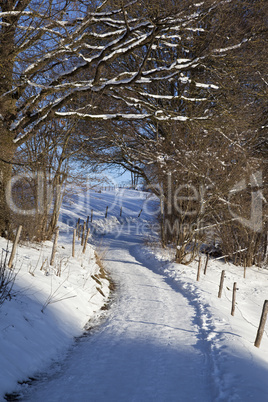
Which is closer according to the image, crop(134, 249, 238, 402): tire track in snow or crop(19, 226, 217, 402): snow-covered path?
crop(19, 226, 217, 402): snow-covered path

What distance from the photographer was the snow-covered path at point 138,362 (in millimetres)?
3887

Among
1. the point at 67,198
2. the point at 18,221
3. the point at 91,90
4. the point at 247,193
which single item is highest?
the point at 91,90

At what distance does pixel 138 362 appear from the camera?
4.82 metres

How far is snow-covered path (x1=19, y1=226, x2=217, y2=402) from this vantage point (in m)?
3.89

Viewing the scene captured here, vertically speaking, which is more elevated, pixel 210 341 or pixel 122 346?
pixel 210 341

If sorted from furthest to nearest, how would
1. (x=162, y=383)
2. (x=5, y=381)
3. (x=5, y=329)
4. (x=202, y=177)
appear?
(x=202, y=177)
(x=5, y=329)
(x=162, y=383)
(x=5, y=381)

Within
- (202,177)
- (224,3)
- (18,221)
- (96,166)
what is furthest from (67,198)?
(224,3)

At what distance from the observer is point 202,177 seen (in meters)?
15.1

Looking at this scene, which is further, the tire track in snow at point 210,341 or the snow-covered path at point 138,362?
the tire track in snow at point 210,341

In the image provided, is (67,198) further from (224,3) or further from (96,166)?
(224,3)

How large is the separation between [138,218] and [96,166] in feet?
56.8

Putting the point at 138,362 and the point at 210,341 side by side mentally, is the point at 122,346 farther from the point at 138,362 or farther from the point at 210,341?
the point at 210,341

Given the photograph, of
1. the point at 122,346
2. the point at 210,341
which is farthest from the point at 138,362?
the point at 210,341

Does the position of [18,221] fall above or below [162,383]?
above
